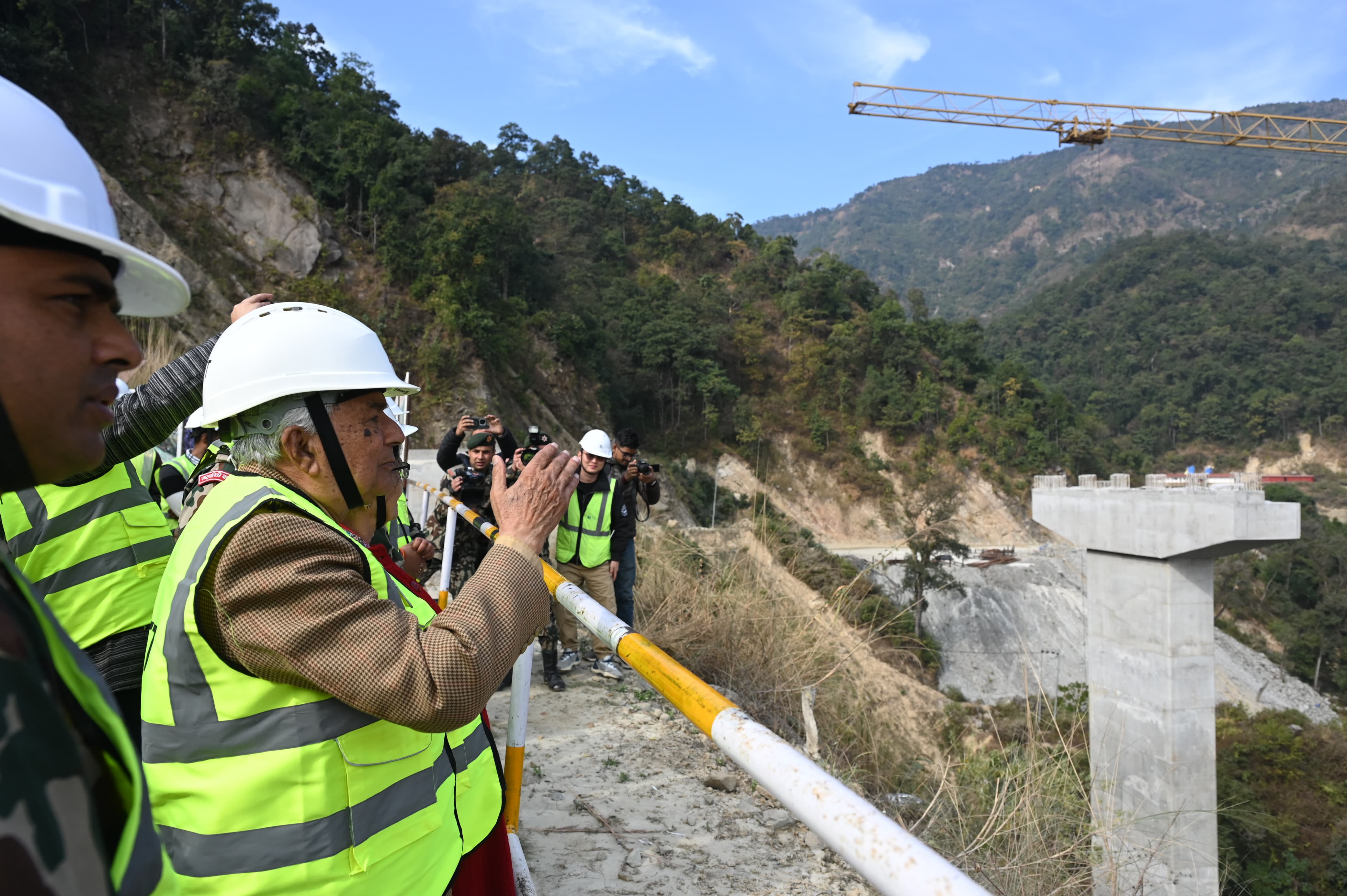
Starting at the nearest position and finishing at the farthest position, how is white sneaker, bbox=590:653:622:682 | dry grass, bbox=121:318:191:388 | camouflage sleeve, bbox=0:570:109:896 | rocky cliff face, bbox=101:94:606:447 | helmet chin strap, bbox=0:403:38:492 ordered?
camouflage sleeve, bbox=0:570:109:896, helmet chin strap, bbox=0:403:38:492, white sneaker, bbox=590:653:622:682, dry grass, bbox=121:318:191:388, rocky cliff face, bbox=101:94:606:447

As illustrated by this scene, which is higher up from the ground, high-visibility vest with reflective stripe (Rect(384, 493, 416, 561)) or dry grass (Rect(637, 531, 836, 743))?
high-visibility vest with reflective stripe (Rect(384, 493, 416, 561))

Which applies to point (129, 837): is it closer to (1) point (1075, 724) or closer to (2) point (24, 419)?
(2) point (24, 419)

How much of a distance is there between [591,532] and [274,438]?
4.27 m

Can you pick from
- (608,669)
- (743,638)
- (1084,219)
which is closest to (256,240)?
(608,669)

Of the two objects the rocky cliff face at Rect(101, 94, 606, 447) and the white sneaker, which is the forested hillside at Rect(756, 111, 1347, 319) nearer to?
the rocky cliff face at Rect(101, 94, 606, 447)

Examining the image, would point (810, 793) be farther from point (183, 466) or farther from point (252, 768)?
point (183, 466)

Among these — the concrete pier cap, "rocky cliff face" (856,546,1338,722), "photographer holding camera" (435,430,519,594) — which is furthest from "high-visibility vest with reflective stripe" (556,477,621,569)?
"rocky cliff face" (856,546,1338,722)

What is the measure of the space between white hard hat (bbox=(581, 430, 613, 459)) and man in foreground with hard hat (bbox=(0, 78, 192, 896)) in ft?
16.3

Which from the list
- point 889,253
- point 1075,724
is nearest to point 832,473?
point 1075,724

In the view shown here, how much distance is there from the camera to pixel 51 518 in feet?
6.18

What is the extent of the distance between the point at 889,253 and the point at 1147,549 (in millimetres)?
181891

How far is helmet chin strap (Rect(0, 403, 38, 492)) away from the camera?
57 centimetres

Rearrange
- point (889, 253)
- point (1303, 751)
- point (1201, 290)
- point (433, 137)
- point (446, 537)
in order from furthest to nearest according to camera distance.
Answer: point (889, 253) → point (1201, 290) → point (433, 137) → point (1303, 751) → point (446, 537)

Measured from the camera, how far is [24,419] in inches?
23.1
